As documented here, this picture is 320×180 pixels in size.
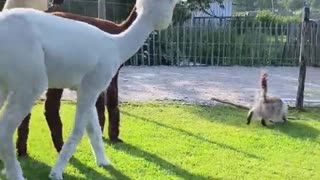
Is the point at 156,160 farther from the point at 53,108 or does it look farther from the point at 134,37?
the point at 134,37

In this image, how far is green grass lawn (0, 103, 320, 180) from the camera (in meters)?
5.57

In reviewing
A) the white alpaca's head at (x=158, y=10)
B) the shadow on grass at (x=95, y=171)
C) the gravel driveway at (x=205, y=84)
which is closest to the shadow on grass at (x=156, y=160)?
the shadow on grass at (x=95, y=171)

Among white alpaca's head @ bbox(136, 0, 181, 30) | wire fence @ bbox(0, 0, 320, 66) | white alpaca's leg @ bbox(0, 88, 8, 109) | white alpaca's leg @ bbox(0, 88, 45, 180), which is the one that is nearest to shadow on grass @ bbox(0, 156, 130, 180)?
white alpaca's leg @ bbox(0, 88, 8, 109)

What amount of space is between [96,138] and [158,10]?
1.36 metres

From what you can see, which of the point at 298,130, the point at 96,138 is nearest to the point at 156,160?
the point at 96,138

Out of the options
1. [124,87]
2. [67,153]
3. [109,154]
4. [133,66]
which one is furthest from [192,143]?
[133,66]

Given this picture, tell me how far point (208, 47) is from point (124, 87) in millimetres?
5588

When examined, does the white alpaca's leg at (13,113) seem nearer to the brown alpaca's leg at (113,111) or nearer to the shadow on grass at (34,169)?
the shadow on grass at (34,169)

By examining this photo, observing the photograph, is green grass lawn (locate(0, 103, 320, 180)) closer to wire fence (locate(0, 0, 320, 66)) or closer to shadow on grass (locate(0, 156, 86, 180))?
shadow on grass (locate(0, 156, 86, 180))

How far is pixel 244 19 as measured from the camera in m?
17.7

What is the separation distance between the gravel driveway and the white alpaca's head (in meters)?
4.78

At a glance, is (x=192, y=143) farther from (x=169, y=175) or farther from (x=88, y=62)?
(x=88, y=62)

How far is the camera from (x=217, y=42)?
1689 centimetres

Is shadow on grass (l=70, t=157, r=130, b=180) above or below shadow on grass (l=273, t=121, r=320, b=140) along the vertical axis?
above
